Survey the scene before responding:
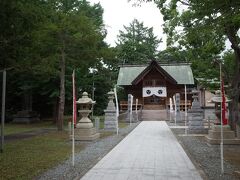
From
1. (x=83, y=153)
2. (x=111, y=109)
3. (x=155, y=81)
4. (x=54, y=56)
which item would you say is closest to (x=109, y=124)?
(x=111, y=109)

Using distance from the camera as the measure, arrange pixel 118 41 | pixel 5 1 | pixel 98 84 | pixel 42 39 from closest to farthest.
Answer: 1. pixel 5 1
2. pixel 42 39
3. pixel 98 84
4. pixel 118 41

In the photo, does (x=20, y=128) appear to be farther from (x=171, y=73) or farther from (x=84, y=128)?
(x=171, y=73)

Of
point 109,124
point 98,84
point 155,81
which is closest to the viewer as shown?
point 109,124

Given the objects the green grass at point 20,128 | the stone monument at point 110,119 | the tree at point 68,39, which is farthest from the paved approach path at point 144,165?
the green grass at point 20,128

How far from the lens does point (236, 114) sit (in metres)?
17.2

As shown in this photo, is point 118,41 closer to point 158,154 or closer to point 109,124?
point 109,124

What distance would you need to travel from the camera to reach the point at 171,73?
160 feet

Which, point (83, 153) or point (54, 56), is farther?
point (54, 56)

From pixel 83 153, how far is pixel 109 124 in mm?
12405

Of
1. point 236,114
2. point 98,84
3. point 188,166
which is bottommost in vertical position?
point 188,166

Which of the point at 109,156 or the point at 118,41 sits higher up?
the point at 118,41

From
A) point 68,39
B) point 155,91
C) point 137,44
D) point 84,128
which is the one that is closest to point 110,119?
point 68,39

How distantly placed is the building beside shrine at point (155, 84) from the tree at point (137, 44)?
8.98 meters

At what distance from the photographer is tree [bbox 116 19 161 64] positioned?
61312 mm
